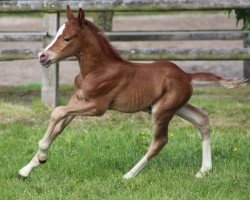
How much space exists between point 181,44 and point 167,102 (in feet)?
38.9

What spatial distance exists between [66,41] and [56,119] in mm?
682

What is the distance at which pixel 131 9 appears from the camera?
10344 millimetres

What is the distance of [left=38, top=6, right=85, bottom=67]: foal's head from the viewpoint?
698cm

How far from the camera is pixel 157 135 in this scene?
7.30 m

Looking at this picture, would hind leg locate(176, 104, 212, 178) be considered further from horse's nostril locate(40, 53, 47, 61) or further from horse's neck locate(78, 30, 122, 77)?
horse's nostril locate(40, 53, 47, 61)

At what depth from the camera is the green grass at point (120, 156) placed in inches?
267

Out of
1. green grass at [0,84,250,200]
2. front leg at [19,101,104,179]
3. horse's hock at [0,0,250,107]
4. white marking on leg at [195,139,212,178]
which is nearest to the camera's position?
green grass at [0,84,250,200]

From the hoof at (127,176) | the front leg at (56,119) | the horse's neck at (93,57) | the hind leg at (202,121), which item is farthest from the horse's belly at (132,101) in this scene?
the hoof at (127,176)

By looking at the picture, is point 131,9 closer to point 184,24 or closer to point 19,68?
point 19,68

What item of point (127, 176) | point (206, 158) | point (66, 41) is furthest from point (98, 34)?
point (206, 158)

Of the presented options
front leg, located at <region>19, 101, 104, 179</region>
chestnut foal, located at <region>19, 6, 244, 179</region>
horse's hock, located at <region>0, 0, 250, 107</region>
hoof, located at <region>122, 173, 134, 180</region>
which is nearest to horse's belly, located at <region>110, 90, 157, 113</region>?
chestnut foal, located at <region>19, 6, 244, 179</region>

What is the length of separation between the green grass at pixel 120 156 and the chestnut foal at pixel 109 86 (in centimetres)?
26

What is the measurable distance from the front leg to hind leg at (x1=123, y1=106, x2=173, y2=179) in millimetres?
503

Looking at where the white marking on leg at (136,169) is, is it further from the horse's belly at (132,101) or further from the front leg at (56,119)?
the front leg at (56,119)
